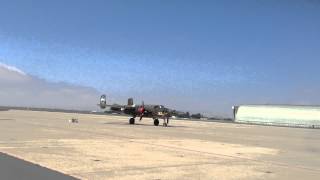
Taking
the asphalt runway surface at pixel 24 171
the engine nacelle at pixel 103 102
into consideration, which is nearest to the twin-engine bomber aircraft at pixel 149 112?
the engine nacelle at pixel 103 102

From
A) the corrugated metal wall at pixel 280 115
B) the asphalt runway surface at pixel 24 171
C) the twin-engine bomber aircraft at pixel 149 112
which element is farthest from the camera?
the corrugated metal wall at pixel 280 115

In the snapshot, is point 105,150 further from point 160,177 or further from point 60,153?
point 160,177

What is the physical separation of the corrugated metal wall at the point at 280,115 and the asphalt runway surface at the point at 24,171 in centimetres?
9681

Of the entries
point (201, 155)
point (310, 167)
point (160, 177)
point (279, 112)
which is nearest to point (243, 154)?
point (201, 155)

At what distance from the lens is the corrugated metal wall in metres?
114

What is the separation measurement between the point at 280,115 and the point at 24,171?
372 ft

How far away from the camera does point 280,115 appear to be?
124 meters

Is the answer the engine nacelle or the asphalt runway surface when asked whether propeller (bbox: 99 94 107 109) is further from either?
the asphalt runway surface

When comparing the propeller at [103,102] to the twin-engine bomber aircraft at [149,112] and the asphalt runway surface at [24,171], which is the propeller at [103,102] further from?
the asphalt runway surface at [24,171]

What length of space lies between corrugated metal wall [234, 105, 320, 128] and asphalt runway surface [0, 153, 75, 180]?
9681cm

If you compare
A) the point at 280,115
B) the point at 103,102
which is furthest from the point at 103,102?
the point at 280,115

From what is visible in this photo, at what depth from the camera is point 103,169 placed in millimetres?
17156

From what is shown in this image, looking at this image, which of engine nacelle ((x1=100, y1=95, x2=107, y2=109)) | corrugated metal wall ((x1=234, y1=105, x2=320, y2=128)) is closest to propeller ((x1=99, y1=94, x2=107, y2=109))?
engine nacelle ((x1=100, y1=95, x2=107, y2=109))

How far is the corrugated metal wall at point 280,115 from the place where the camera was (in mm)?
113500
